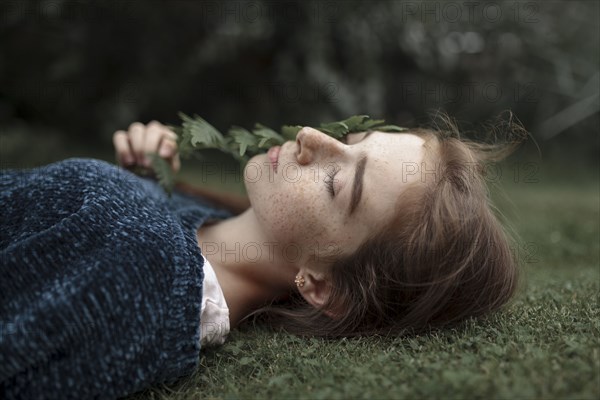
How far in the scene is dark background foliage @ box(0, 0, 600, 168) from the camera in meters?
4.76

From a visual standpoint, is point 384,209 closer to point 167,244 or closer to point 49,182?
point 167,244

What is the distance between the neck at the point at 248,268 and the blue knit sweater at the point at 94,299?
268 millimetres

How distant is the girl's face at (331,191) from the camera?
5.86 ft

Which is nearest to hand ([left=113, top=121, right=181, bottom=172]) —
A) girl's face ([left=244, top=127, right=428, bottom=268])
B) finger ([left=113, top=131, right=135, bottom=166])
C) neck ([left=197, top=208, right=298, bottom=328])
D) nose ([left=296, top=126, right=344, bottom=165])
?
finger ([left=113, top=131, right=135, bottom=166])

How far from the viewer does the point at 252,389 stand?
1.45 m

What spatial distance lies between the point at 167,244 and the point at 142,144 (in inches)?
39.2

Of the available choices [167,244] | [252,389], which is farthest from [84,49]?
[252,389]

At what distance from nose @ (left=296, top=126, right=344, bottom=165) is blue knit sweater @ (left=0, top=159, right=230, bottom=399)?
0.45 metres

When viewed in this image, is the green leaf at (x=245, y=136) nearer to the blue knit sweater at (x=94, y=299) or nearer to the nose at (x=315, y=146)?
the nose at (x=315, y=146)

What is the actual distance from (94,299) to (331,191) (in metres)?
0.74

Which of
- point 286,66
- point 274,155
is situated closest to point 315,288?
point 274,155

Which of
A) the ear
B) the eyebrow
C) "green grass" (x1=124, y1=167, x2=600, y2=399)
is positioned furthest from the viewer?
the ear

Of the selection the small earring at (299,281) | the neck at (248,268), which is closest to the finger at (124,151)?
the neck at (248,268)

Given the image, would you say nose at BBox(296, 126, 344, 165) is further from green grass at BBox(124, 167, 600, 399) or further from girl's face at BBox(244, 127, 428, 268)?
green grass at BBox(124, 167, 600, 399)
